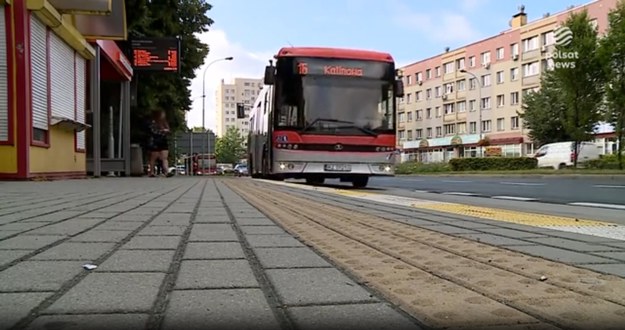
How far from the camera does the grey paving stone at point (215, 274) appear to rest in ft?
8.64

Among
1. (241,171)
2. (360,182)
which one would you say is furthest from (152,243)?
(241,171)

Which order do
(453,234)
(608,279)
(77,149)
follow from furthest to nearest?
(77,149)
(453,234)
(608,279)

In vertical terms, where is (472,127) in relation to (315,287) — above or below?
above

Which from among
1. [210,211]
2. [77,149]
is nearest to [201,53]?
[77,149]

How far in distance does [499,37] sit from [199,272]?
242ft

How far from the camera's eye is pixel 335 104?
13766 millimetres

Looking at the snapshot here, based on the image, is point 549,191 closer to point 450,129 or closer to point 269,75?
point 269,75

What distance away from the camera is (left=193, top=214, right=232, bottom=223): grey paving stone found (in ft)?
16.4

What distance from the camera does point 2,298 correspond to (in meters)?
2.34

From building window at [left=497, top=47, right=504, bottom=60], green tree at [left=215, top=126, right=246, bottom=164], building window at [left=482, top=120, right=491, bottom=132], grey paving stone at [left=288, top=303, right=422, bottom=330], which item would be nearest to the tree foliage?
grey paving stone at [left=288, top=303, right=422, bottom=330]

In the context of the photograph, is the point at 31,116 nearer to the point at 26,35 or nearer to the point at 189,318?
the point at 26,35

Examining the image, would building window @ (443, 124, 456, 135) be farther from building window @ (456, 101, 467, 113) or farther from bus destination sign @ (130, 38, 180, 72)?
bus destination sign @ (130, 38, 180, 72)

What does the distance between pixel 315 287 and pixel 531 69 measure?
69.1m

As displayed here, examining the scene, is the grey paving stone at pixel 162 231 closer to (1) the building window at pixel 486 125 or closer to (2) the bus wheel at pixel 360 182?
(2) the bus wheel at pixel 360 182
